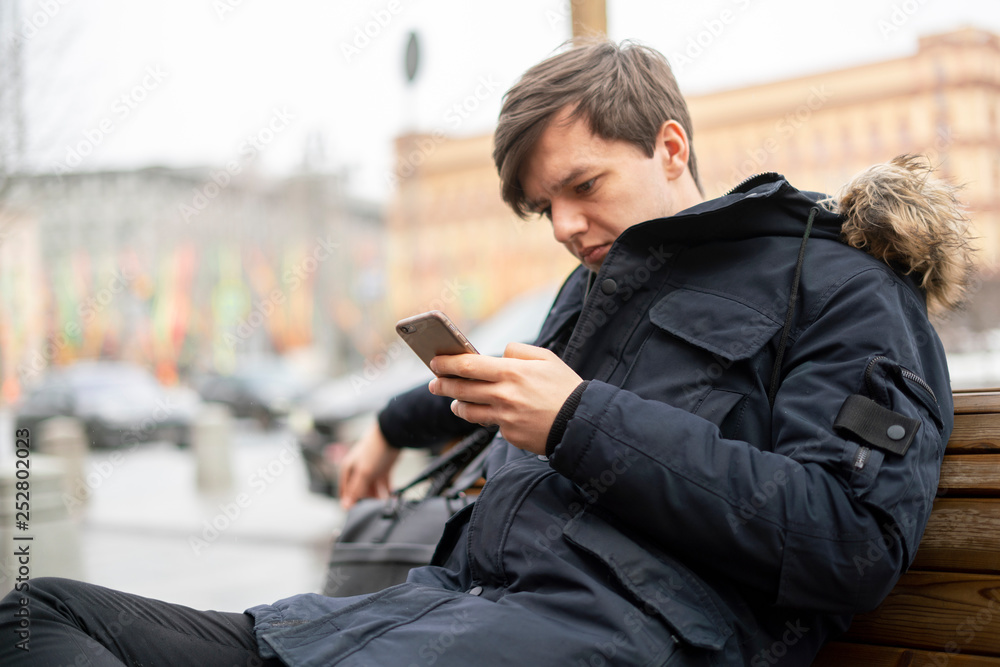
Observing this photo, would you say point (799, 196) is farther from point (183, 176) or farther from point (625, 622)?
point (183, 176)

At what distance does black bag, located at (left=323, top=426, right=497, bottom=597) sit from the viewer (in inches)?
84.0

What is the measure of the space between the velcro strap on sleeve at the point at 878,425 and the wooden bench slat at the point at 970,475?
0.37 m

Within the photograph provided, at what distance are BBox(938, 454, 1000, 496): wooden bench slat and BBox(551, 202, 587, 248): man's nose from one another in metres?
0.83

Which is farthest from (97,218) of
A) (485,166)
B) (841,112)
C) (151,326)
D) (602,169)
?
(602,169)

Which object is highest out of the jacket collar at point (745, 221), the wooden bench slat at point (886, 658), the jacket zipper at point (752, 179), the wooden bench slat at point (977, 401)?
the jacket zipper at point (752, 179)

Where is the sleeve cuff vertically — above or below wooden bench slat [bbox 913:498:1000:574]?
above

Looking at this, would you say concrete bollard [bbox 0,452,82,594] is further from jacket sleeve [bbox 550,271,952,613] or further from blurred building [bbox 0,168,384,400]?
blurred building [bbox 0,168,384,400]

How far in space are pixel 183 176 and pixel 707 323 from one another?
1503 inches

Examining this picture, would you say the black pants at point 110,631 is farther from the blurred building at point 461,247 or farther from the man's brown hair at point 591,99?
the blurred building at point 461,247

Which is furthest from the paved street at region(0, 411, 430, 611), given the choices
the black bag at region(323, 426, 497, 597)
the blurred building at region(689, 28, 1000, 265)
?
the blurred building at region(689, 28, 1000, 265)

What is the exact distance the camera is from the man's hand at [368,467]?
7.95 feet

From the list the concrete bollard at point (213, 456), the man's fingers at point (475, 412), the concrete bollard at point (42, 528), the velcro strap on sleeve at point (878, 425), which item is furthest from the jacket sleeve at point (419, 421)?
the concrete bollard at point (213, 456)

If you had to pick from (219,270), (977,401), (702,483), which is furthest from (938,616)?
(219,270)

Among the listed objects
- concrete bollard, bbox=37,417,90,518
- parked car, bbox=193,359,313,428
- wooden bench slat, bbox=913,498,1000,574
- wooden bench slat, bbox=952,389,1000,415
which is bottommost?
parked car, bbox=193,359,313,428
